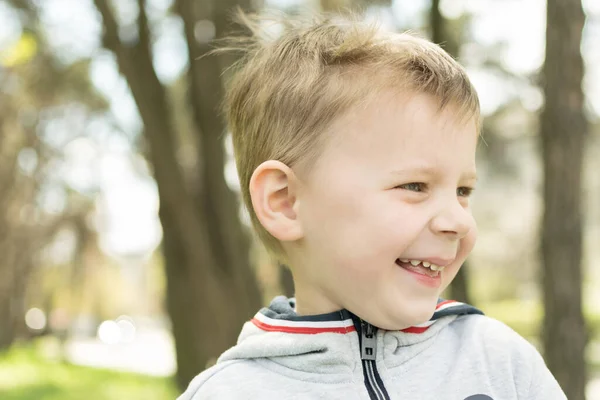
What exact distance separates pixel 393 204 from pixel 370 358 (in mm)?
342

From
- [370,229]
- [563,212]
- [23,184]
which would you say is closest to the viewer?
[370,229]

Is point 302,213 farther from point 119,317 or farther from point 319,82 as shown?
point 119,317

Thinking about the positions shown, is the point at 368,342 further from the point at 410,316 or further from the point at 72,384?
the point at 72,384

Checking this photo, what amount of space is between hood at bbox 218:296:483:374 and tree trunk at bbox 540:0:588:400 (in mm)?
2593

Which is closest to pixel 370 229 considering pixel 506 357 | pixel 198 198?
pixel 506 357

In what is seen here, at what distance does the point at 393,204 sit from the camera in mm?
1581

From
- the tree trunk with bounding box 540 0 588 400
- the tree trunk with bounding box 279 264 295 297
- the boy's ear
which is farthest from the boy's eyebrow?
the tree trunk with bounding box 279 264 295 297

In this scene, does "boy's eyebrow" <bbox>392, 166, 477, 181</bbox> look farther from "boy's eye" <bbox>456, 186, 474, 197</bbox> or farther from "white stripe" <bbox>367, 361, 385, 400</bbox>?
"white stripe" <bbox>367, 361, 385, 400</bbox>

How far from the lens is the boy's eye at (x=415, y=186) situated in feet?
Result: 5.27

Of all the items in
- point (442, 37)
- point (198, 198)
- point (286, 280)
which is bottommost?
point (286, 280)

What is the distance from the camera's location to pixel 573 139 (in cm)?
→ 407

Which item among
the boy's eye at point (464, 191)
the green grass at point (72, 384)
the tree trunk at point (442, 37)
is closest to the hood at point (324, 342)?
the boy's eye at point (464, 191)

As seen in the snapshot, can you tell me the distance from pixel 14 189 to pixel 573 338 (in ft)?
49.9

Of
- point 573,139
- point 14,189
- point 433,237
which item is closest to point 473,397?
point 433,237
